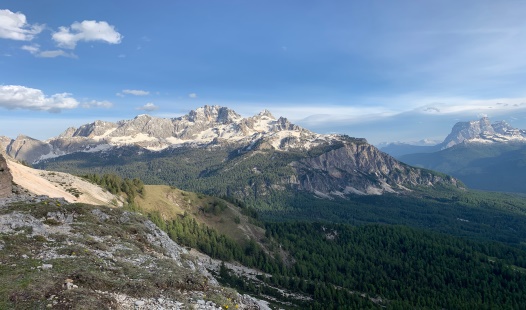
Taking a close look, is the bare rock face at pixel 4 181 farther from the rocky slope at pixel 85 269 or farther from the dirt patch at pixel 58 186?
the dirt patch at pixel 58 186

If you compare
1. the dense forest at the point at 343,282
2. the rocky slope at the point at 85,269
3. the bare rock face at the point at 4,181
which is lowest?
the dense forest at the point at 343,282

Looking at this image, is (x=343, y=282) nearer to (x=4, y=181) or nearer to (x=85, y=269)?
(x=4, y=181)

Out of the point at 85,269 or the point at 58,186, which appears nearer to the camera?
the point at 85,269

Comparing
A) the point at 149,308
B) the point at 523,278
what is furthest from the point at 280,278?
the point at 523,278

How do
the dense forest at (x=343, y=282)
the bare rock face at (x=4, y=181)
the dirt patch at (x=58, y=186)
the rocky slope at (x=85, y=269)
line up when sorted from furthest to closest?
the dense forest at (x=343, y=282) → the dirt patch at (x=58, y=186) → the bare rock face at (x=4, y=181) → the rocky slope at (x=85, y=269)

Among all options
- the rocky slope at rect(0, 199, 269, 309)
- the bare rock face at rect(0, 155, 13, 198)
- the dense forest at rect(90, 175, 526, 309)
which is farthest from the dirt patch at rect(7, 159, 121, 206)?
the rocky slope at rect(0, 199, 269, 309)

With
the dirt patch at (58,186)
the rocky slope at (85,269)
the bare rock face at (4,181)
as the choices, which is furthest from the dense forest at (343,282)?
the rocky slope at (85,269)

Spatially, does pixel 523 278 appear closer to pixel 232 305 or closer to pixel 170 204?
pixel 170 204

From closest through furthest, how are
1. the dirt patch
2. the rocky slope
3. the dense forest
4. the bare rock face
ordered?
the rocky slope < the bare rock face < the dirt patch < the dense forest

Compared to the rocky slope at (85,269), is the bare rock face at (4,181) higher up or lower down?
higher up

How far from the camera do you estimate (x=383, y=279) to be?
181 m

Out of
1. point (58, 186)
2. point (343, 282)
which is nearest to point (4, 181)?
point (58, 186)

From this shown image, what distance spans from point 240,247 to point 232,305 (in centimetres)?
15078

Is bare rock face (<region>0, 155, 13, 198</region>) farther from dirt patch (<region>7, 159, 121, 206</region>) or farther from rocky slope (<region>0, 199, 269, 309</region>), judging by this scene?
dirt patch (<region>7, 159, 121, 206</region>)
